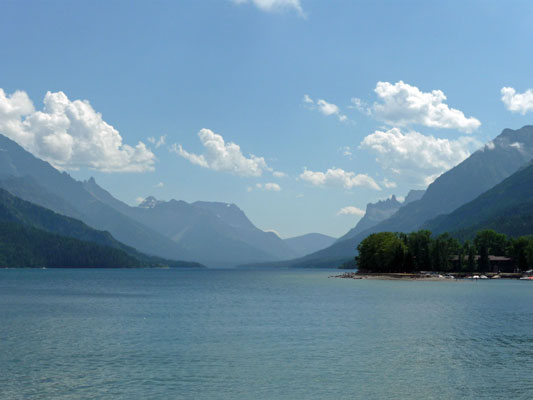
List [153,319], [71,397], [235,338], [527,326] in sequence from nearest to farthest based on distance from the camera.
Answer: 1. [71,397]
2. [235,338]
3. [527,326]
4. [153,319]

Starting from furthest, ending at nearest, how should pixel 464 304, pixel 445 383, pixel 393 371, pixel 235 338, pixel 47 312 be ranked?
pixel 464 304
pixel 47 312
pixel 235 338
pixel 393 371
pixel 445 383

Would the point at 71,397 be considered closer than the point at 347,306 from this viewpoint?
Yes

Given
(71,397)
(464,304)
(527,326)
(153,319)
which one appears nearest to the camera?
(71,397)

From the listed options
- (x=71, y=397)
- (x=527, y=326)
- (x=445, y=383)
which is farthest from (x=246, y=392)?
(x=527, y=326)

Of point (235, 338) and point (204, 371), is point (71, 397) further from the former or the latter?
point (235, 338)

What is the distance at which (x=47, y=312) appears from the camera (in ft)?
355

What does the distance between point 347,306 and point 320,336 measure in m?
49.6

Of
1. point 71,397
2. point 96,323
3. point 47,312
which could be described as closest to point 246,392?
point 71,397

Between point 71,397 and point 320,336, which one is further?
point 320,336

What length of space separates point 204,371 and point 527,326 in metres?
58.8

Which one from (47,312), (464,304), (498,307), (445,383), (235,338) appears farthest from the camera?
(464,304)

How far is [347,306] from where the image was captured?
405ft

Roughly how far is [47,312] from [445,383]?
85881 mm

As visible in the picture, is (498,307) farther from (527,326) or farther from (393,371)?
(393,371)
